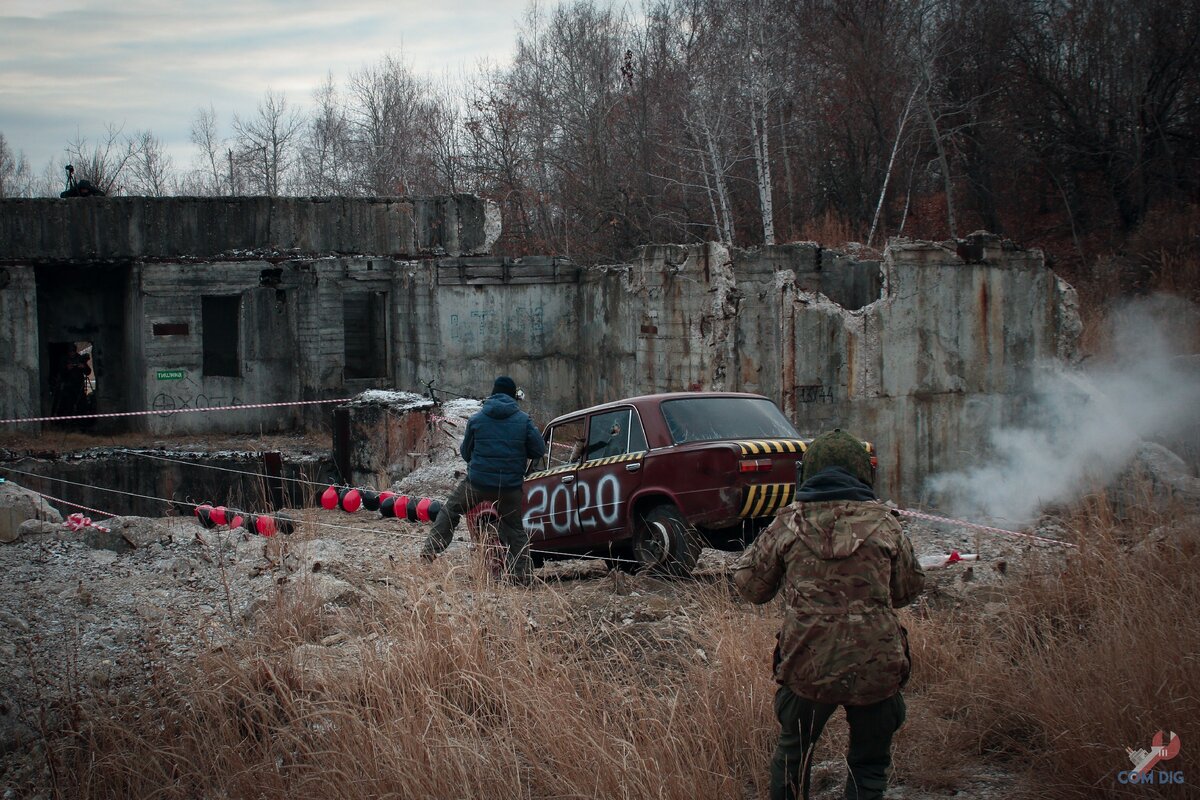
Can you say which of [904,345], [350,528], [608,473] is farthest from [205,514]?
[904,345]

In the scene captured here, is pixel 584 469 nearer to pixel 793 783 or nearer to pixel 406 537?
pixel 406 537

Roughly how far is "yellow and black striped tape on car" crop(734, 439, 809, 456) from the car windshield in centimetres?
26

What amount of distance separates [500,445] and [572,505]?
41.1 inches

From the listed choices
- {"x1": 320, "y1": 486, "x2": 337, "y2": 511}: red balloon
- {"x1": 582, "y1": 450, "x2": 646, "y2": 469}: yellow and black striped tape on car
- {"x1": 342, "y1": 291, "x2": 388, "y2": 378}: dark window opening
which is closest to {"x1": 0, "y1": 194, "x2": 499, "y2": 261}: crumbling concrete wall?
{"x1": 342, "y1": 291, "x2": 388, "y2": 378}: dark window opening

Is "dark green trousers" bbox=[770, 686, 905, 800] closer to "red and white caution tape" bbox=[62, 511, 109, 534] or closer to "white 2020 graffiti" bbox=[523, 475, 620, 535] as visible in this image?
"white 2020 graffiti" bbox=[523, 475, 620, 535]

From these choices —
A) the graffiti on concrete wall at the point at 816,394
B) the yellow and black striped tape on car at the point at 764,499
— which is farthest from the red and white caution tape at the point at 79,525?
the graffiti on concrete wall at the point at 816,394

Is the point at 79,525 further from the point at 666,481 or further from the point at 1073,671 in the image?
the point at 1073,671

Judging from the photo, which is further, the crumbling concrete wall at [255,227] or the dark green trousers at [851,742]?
the crumbling concrete wall at [255,227]

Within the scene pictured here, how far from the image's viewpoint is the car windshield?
816cm

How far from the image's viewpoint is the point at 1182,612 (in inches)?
209

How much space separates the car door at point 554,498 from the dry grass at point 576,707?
2.97 meters

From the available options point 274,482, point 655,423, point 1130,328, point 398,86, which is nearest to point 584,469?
point 655,423

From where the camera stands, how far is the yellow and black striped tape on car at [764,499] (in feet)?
25.0

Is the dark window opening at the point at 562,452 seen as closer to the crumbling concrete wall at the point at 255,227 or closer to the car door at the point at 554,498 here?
the car door at the point at 554,498
